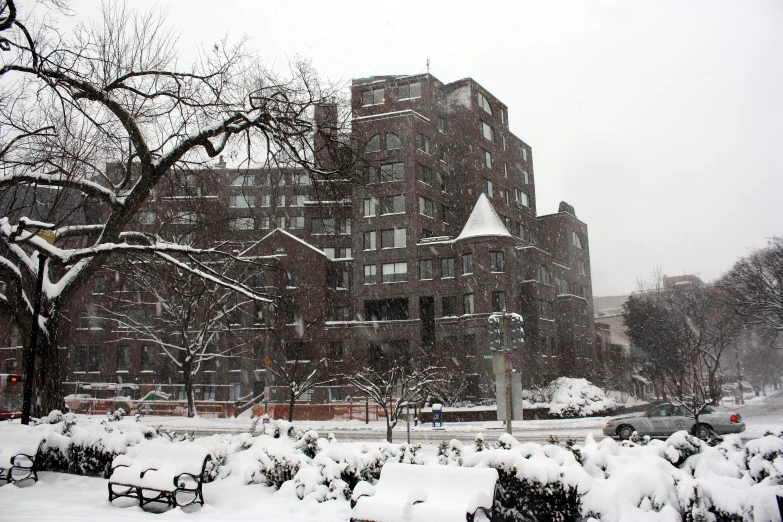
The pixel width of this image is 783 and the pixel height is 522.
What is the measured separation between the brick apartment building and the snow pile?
10.7 feet

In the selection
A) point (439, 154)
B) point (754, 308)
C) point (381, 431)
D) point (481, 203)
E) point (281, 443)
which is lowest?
point (381, 431)

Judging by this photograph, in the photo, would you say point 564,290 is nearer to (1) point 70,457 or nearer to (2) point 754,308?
(2) point 754,308

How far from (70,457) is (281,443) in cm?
470

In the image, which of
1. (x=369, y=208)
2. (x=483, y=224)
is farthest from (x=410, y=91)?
(x=483, y=224)

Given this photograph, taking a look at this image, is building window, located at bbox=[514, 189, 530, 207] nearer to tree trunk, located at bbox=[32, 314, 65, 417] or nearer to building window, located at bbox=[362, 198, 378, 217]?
building window, located at bbox=[362, 198, 378, 217]

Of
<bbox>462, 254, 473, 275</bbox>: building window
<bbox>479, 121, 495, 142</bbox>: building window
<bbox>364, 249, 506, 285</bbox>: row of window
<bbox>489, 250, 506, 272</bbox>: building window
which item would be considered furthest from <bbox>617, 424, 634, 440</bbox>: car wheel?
<bbox>479, 121, 495, 142</bbox>: building window

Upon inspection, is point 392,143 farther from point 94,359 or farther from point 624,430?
point 94,359

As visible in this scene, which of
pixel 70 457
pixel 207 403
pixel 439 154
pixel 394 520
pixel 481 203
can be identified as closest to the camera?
pixel 394 520

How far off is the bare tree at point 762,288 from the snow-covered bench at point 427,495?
126 ft

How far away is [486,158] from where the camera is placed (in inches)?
Result: 1944

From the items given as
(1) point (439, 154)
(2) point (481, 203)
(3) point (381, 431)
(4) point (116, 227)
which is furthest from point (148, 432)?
(1) point (439, 154)

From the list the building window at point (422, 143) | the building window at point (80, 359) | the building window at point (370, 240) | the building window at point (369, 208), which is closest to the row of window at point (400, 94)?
the building window at point (422, 143)

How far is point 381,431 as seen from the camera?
25.2 meters

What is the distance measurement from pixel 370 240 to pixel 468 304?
374 inches
